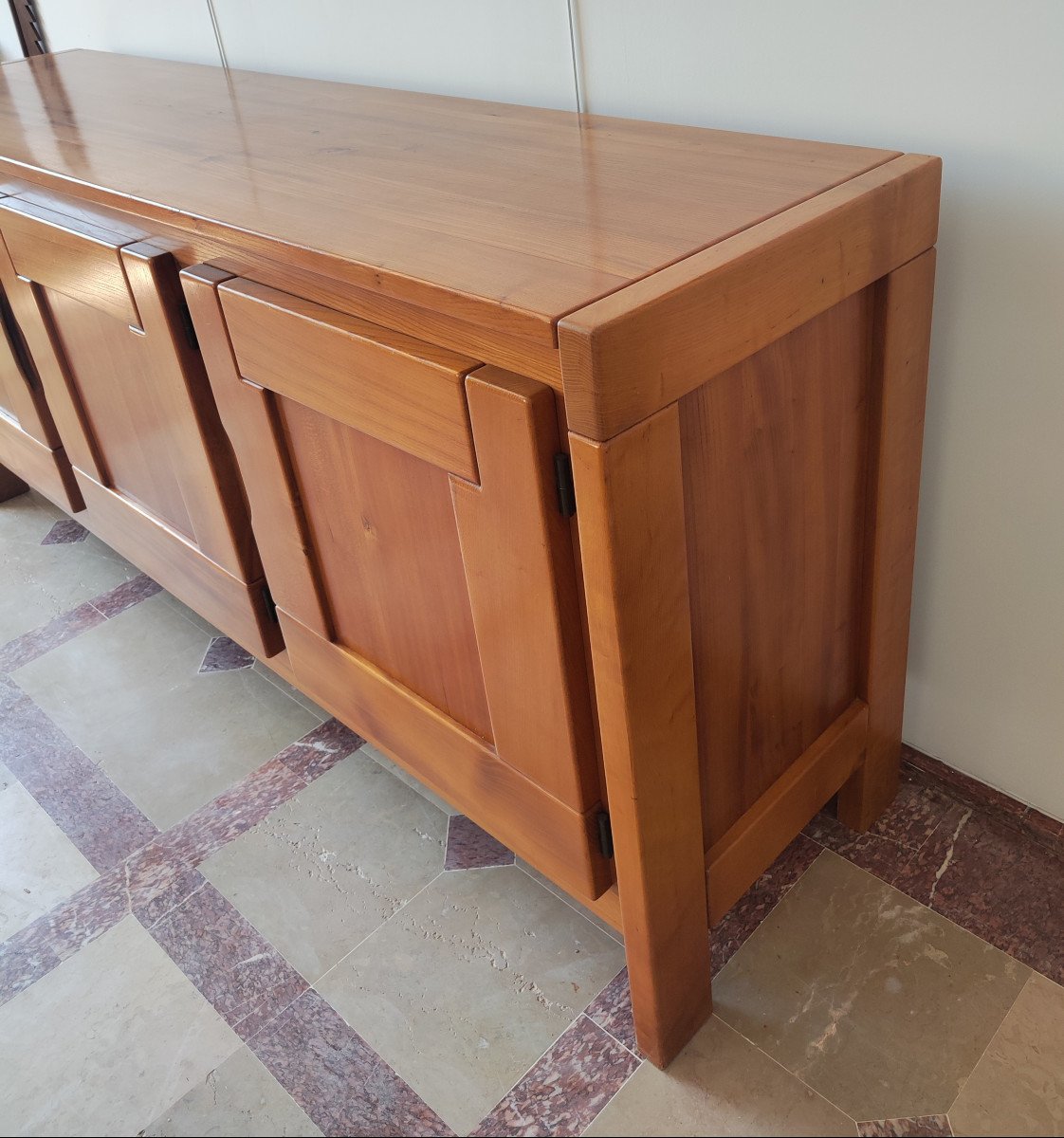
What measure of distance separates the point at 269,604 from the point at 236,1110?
22.3 inches

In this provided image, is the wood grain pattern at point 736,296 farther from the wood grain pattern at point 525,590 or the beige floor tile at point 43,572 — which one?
the beige floor tile at point 43,572

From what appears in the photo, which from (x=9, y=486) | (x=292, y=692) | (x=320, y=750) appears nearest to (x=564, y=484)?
(x=320, y=750)

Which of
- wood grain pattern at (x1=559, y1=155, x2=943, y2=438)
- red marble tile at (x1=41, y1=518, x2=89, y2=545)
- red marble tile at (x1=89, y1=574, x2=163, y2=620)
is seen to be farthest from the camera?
red marble tile at (x1=41, y1=518, x2=89, y2=545)

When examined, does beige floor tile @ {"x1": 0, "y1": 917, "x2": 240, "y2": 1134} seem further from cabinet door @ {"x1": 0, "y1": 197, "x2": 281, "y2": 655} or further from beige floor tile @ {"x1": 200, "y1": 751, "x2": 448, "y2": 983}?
cabinet door @ {"x1": 0, "y1": 197, "x2": 281, "y2": 655}

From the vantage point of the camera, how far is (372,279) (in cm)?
83

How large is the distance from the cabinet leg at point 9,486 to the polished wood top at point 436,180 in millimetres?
818

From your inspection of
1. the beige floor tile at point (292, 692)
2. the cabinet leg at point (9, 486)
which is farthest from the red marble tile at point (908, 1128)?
the cabinet leg at point (9, 486)

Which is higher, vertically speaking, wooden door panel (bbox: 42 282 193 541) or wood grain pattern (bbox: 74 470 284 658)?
wooden door panel (bbox: 42 282 193 541)

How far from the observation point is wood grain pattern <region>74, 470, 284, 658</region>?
4.38 ft

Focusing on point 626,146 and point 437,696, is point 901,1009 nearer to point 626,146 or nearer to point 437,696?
point 437,696

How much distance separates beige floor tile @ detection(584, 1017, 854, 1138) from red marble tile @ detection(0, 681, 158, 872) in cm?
71

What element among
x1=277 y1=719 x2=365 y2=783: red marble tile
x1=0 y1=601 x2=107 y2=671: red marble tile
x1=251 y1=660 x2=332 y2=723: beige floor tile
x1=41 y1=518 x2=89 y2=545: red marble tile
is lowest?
x1=251 y1=660 x2=332 y2=723: beige floor tile

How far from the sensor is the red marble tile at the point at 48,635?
1699mm

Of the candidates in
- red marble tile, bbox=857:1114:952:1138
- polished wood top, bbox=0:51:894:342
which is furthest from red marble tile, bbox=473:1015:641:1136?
polished wood top, bbox=0:51:894:342
